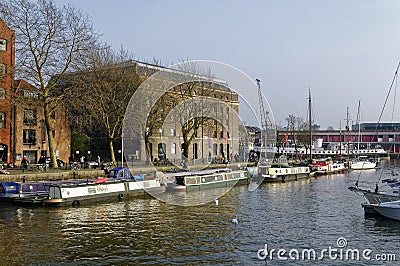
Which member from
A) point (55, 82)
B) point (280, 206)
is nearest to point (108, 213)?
point (280, 206)

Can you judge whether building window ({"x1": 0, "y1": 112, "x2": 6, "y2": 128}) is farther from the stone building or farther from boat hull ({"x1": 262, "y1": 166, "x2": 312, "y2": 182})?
boat hull ({"x1": 262, "y1": 166, "x2": 312, "y2": 182})

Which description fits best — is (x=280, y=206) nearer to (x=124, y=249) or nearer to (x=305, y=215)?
(x=305, y=215)

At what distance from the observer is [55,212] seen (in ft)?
111

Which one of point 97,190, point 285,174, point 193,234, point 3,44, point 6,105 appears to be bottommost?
point 193,234

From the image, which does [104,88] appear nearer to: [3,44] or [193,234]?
[3,44]

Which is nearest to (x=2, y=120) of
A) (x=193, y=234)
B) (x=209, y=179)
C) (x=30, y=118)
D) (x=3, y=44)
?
(x=30, y=118)

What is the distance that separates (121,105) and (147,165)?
8.72 meters

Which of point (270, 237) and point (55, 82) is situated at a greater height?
point (55, 82)

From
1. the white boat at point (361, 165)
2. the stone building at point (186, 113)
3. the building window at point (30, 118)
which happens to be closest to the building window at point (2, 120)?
the building window at point (30, 118)

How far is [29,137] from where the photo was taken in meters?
62.3

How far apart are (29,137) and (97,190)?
1067 inches

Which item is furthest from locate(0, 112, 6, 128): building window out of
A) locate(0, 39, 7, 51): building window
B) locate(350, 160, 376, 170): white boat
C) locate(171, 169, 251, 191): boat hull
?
locate(350, 160, 376, 170): white boat

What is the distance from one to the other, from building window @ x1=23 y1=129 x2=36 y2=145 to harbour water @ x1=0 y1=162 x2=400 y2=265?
27.0 meters

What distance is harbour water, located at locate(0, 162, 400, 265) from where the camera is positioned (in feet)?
69.7
